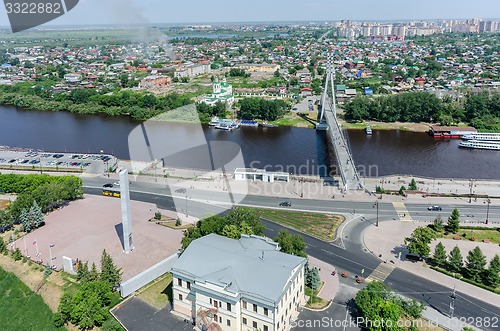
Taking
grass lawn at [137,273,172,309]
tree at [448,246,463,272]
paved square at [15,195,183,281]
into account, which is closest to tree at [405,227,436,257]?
tree at [448,246,463,272]

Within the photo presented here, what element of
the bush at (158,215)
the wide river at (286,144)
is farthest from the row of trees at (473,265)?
the bush at (158,215)

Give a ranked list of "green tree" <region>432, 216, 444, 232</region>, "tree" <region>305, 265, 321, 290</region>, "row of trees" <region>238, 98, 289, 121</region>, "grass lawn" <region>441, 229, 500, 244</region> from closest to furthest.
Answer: "tree" <region>305, 265, 321, 290</region>, "grass lawn" <region>441, 229, 500, 244</region>, "green tree" <region>432, 216, 444, 232</region>, "row of trees" <region>238, 98, 289, 121</region>

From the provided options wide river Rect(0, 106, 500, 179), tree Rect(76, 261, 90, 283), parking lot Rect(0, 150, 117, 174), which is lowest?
wide river Rect(0, 106, 500, 179)

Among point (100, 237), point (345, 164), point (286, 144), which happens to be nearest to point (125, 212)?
point (100, 237)

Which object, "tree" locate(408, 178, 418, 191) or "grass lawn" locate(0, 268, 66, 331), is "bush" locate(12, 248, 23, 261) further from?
"tree" locate(408, 178, 418, 191)

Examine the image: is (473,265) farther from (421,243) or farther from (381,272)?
(381,272)

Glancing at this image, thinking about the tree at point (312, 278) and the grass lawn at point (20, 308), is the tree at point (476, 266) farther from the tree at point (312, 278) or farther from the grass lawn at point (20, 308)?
the grass lawn at point (20, 308)
